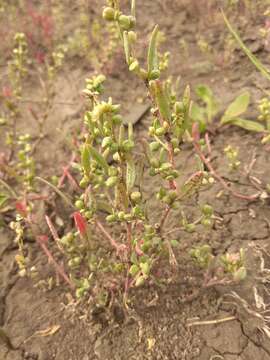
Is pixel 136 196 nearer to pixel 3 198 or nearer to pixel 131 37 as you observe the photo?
pixel 131 37

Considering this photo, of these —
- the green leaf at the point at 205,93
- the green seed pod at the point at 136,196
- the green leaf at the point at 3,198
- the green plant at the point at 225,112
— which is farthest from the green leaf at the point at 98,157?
the green leaf at the point at 205,93

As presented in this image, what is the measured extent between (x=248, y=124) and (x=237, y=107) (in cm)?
13

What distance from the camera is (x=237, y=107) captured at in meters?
2.39

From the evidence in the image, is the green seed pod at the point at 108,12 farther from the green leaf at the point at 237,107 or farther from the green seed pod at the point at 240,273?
the green leaf at the point at 237,107

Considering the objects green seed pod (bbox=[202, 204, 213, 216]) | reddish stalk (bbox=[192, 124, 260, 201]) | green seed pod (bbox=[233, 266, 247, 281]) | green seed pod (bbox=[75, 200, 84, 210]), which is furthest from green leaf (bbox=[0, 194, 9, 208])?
green seed pod (bbox=[233, 266, 247, 281])

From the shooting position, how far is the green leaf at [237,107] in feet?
7.73

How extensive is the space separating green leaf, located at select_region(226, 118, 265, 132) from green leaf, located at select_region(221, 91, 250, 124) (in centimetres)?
3

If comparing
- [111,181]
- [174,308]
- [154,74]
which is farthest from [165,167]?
[174,308]

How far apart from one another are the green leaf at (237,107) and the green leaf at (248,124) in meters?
0.03

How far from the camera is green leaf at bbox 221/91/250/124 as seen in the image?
2.36m

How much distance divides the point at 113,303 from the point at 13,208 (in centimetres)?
81

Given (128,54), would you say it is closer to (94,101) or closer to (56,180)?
(94,101)

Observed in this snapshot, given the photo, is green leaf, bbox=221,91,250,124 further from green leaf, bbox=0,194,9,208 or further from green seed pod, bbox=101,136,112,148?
green seed pod, bbox=101,136,112,148

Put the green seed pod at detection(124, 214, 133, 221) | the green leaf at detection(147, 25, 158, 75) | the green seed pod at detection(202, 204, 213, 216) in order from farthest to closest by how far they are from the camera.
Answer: the green seed pod at detection(202, 204, 213, 216) < the green seed pod at detection(124, 214, 133, 221) < the green leaf at detection(147, 25, 158, 75)
